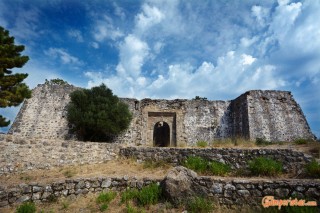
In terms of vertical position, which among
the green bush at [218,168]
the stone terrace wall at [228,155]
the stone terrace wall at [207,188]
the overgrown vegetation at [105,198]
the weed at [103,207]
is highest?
the stone terrace wall at [228,155]

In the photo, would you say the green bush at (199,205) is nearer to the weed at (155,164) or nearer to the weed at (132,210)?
the weed at (132,210)

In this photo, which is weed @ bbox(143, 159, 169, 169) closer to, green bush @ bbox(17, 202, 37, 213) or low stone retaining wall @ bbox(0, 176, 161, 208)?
low stone retaining wall @ bbox(0, 176, 161, 208)

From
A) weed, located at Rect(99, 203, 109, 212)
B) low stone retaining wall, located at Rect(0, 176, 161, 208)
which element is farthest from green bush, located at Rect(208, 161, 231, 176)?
weed, located at Rect(99, 203, 109, 212)

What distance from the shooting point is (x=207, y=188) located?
5.53 metres

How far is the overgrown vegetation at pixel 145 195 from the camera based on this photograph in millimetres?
5578

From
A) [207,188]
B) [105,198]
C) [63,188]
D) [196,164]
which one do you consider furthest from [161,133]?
[207,188]

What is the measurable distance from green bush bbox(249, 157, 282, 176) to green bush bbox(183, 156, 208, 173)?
1.47 metres

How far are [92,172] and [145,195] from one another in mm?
3025

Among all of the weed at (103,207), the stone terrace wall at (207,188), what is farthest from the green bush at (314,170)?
the weed at (103,207)

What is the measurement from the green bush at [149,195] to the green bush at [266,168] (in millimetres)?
2911

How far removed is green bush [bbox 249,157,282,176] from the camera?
6422 millimetres

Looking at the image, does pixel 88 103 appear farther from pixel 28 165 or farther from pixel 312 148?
pixel 312 148

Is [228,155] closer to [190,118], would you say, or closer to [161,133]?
[190,118]

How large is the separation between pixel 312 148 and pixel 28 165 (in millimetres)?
9974
